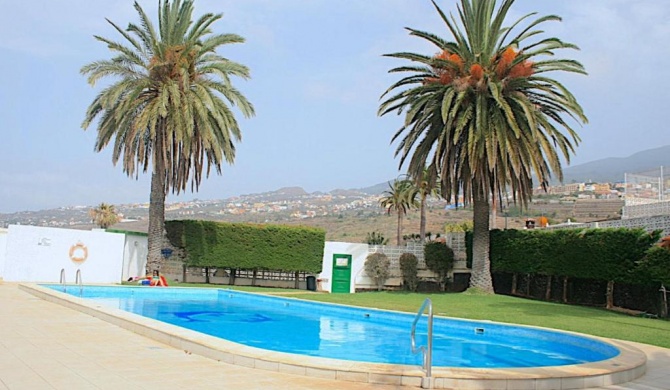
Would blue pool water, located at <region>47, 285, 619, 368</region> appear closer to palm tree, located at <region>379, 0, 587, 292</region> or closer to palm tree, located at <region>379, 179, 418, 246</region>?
palm tree, located at <region>379, 0, 587, 292</region>

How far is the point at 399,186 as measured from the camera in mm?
46219

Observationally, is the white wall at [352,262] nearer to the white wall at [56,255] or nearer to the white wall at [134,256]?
the white wall at [134,256]

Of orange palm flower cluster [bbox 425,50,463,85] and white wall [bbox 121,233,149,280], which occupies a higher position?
orange palm flower cluster [bbox 425,50,463,85]

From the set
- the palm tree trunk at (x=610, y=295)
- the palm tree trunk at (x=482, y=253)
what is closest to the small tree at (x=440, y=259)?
the palm tree trunk at (x=482, y=253)

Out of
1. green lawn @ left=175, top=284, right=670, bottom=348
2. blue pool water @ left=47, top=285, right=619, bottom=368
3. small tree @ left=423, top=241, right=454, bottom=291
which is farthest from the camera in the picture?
small tree @ left=423, top=241, right=454, bottom=291

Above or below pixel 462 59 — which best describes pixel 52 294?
below

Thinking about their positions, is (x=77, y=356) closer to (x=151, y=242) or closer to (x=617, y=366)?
(x=617, y=366)

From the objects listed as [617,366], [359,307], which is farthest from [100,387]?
[359,307]

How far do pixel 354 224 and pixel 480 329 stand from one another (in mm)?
62565

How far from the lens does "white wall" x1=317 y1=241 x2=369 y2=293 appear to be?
1238 inches

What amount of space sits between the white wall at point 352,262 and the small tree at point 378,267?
453mm

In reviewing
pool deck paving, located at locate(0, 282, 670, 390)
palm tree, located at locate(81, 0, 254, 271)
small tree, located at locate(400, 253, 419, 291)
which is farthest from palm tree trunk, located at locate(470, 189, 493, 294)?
pool deck paving, located at locate(0, 282, 670, 390)

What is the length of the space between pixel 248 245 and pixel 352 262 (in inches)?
220

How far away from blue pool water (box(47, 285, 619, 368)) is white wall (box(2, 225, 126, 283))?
3277mm
